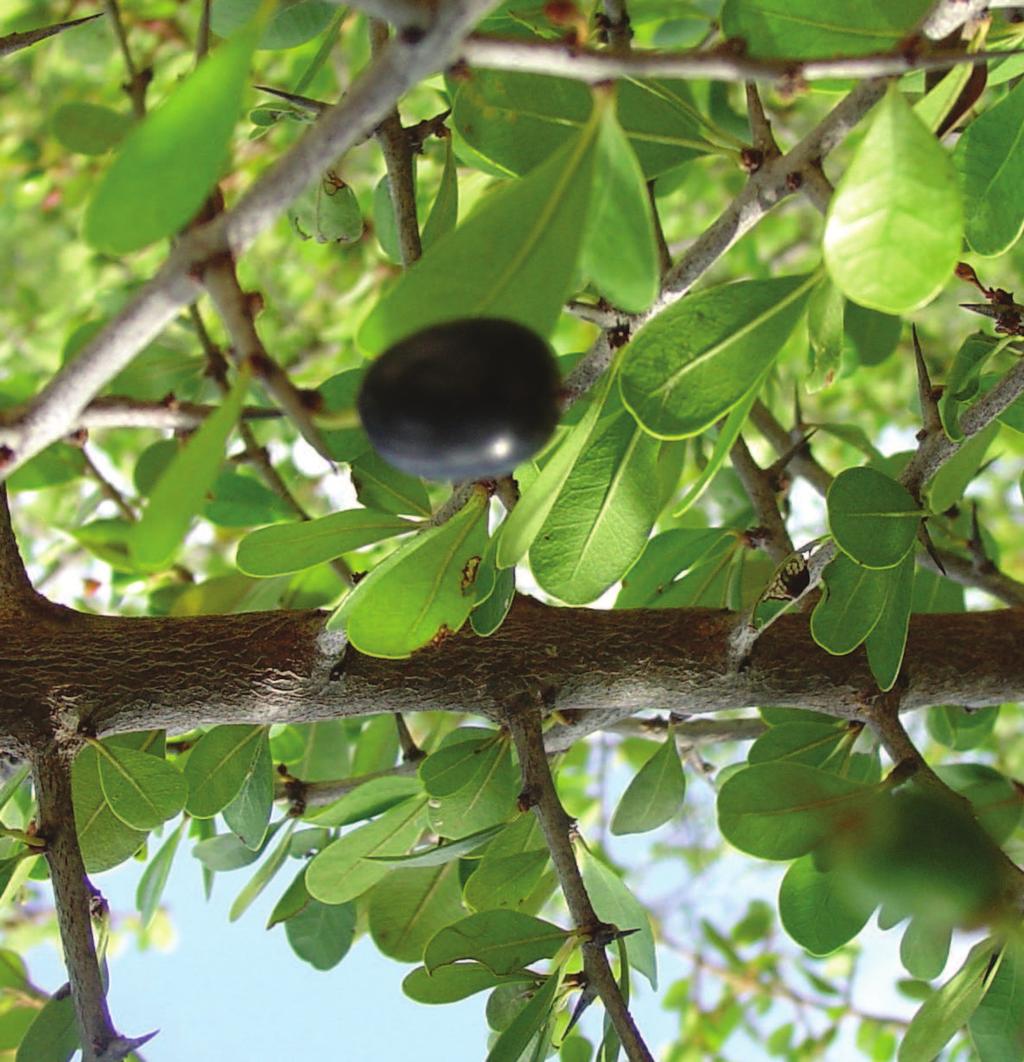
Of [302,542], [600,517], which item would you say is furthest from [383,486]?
[600,517]

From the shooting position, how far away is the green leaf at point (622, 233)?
0.57m

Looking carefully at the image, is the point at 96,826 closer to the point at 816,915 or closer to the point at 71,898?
the point at 71,898

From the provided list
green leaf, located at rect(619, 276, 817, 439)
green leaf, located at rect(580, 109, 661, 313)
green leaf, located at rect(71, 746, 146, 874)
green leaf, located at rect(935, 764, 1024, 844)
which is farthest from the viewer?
green leaf, located at rect(935, 764, 1024, 844)

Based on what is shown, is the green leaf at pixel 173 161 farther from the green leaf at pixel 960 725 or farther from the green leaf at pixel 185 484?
the green leaf at pixel 960 725

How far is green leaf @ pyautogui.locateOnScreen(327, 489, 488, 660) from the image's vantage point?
2.74 ft

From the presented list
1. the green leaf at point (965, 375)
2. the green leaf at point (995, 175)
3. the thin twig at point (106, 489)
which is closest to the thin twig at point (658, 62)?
the green leaf at point (995, 175)

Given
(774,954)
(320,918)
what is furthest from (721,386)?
(774,954)

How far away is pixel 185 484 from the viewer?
1.74 feet

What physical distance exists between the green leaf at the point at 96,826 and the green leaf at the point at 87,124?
1.83 ft

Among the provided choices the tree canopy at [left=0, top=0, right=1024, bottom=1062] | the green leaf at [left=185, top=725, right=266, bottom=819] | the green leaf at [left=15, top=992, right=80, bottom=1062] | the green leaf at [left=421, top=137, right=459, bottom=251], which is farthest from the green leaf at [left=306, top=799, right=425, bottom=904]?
the green leaf at [left=421, top=137, right=459, bottom=251]

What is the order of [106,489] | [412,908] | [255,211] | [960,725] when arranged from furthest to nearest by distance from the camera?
[106,489]
[960,725]
[412,908]
[255,211]

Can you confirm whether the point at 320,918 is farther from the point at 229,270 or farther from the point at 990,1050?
the point at 229,270

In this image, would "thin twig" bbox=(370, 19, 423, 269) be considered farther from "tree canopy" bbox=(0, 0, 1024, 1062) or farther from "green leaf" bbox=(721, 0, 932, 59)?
"green leaf" bbox=(721, 0, 932, 59)

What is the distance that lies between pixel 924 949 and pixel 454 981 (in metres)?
0.47
